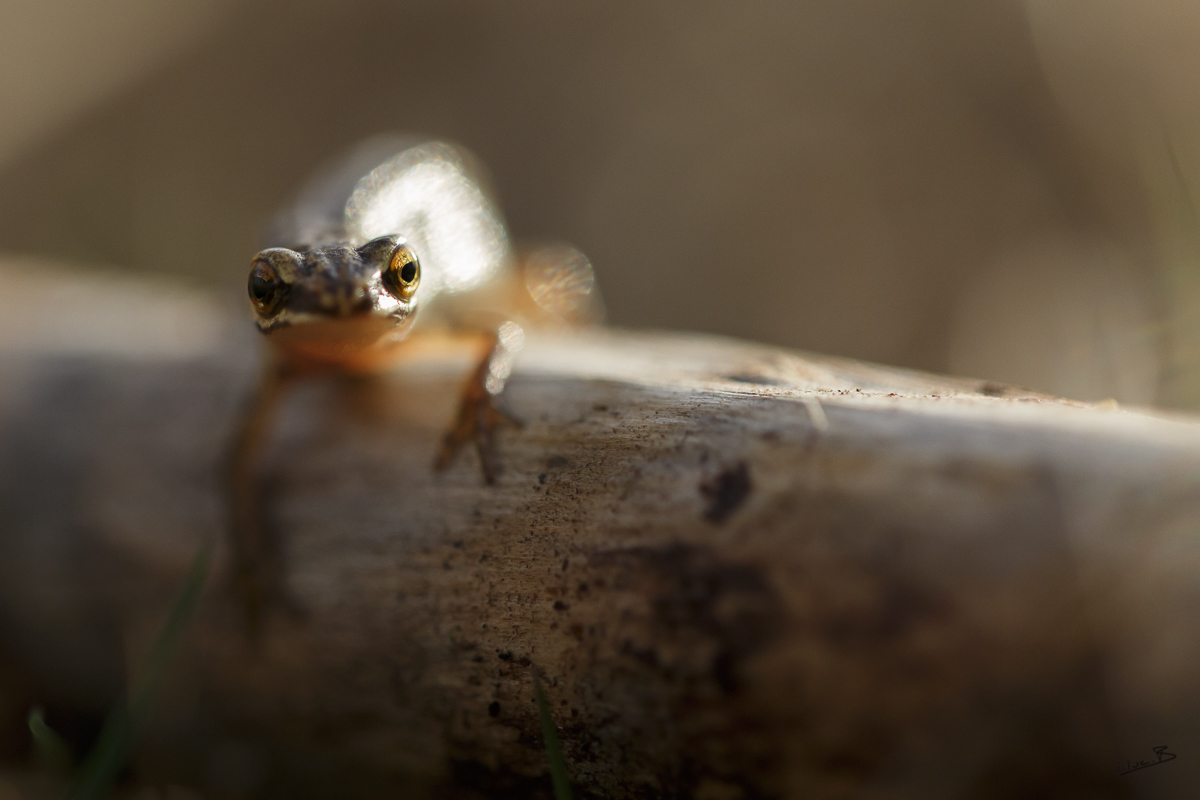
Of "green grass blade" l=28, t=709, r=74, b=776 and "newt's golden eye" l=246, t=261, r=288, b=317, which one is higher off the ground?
"newt's golden eye" l=246, t=261, r=288, b=317

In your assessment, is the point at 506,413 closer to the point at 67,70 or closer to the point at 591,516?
the point at 591,516

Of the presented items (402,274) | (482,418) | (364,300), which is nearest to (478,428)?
(482,418)

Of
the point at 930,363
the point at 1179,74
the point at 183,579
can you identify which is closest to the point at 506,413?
the point at 183,579

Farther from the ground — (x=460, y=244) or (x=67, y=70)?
(x=67, y=70)

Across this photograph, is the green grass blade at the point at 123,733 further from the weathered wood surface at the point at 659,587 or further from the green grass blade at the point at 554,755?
the green grass blade at the point at 554,755

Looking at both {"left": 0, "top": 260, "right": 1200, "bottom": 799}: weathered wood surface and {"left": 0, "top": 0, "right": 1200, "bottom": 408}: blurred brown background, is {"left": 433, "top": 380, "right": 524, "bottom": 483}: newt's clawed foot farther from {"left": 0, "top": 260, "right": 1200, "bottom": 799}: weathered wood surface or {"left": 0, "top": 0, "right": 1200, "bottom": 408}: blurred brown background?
{"left": 0, "top": 0, "right": 1200, "bottom": 408}: blurred brown background

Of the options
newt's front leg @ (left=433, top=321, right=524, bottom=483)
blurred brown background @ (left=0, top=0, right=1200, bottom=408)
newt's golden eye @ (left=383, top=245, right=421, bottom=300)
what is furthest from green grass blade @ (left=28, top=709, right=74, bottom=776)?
blurred brown background @ (left=0, top=0, right=1200, bottom=408)

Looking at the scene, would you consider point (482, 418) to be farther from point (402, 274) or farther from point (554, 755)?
point (554, 755)

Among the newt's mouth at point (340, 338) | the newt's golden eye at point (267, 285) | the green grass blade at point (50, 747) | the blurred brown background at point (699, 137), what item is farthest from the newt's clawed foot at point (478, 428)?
the blurred brown background at point (699, 137)
